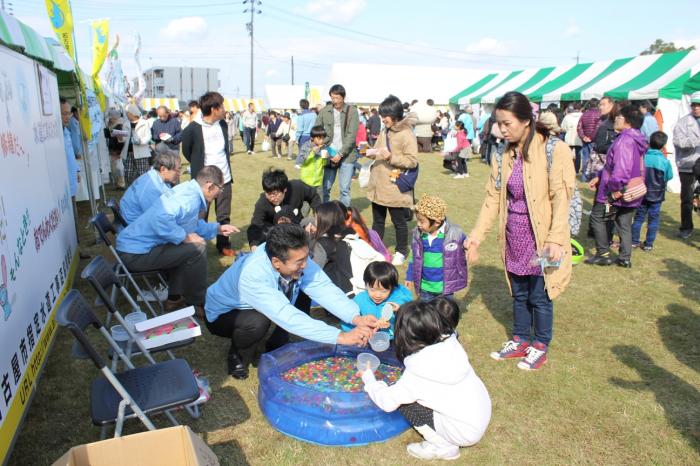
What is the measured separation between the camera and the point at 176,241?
4246 millimetres

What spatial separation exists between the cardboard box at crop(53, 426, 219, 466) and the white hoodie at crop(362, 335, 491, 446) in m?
1.00

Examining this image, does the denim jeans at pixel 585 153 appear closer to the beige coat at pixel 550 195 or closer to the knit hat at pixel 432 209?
the knit hat at pixel 432 209

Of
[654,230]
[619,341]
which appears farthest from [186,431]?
[654,230]

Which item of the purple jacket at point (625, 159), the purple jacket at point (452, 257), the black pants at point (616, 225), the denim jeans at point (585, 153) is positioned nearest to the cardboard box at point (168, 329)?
the purple jacket at point (452, 257)

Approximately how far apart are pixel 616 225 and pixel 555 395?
3416 mm

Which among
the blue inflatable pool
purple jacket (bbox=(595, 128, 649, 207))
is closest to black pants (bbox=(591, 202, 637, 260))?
purple jacket (bbox=(595, 128, 649, 207))

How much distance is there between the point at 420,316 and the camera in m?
2.60

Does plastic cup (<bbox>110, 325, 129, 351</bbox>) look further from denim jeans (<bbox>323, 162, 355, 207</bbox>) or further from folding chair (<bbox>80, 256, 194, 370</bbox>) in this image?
denim jeans (<bbox>323, 162, 355, 207</bbox>)

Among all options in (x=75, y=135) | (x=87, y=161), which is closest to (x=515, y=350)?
(x=87, y=161)

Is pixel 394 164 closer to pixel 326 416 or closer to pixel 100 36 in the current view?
pixel 326 416

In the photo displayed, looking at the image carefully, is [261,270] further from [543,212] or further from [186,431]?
[543,212]

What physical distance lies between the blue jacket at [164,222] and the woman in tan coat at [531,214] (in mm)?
2358

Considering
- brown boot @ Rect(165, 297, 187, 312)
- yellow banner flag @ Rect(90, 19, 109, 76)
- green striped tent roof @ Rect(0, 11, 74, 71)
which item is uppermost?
yellow banner flag @ Rect(90, 19, 109, 76)

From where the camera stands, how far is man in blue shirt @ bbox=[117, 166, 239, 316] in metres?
4.20
